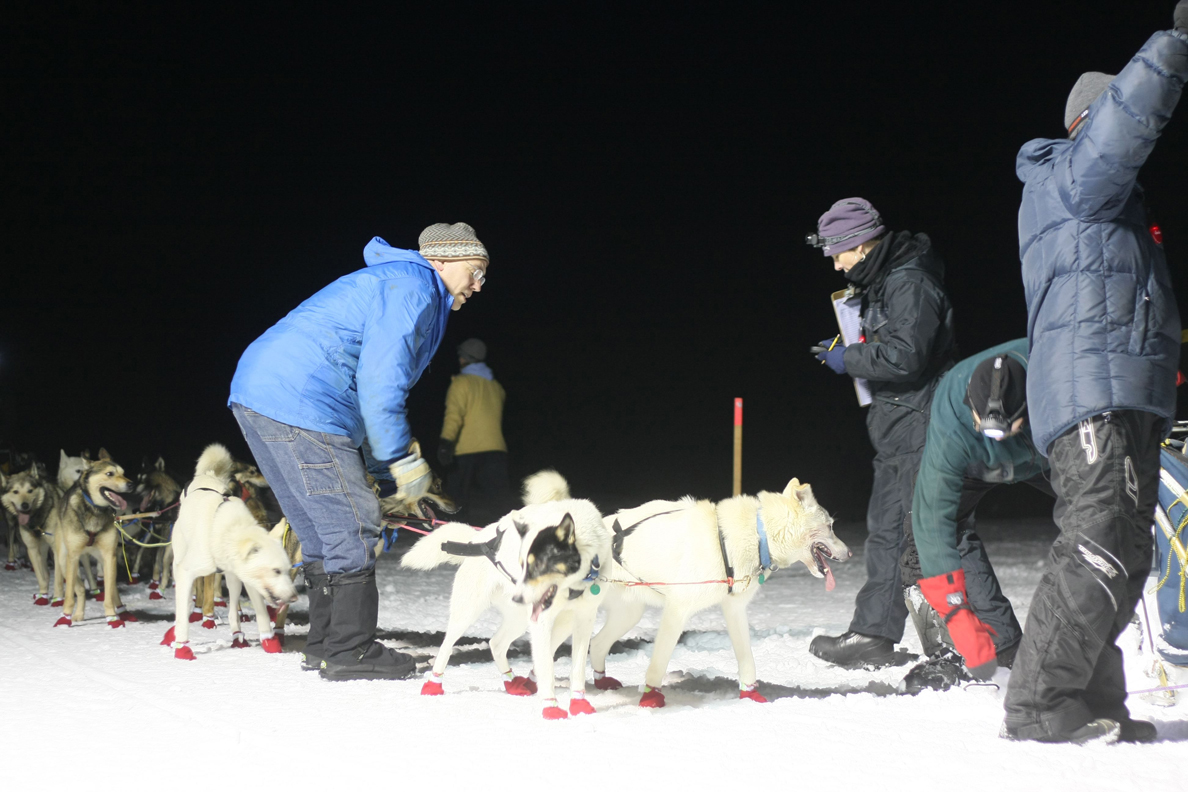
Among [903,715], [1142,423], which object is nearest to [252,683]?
[903,715]

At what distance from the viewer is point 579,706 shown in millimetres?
2891

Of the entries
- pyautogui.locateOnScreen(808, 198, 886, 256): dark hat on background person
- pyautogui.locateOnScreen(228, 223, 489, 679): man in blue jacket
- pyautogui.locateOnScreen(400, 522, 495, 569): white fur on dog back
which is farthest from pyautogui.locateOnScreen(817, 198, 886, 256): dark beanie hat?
pyautogui.locateOnScreen(400, 522, 495, 569): white fur on dog back

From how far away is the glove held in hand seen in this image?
2.59m

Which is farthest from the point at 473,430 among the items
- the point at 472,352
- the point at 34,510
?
the point at 34,510

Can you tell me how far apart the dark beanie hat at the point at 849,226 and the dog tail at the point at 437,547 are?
187 centimetres

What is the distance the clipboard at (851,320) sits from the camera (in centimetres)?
394

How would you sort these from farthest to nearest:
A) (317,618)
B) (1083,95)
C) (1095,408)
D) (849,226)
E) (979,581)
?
(849,226) → (317,618) → (979,581) → (1083,95) → (1095,408)

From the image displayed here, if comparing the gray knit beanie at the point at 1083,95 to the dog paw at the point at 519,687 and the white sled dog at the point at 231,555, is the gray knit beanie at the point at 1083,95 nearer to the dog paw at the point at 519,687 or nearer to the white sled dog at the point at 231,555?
the dog paw at the point at 519,687

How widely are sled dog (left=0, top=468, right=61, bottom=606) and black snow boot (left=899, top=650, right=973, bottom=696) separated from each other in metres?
5.14

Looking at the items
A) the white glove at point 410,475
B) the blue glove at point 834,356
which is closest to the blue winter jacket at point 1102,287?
the blue glove at point 834,356

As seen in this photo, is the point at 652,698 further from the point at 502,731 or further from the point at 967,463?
the point at 967,463

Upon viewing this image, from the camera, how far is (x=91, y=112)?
23.5 meters

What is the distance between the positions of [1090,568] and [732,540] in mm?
1253

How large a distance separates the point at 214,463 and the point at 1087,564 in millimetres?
3926
